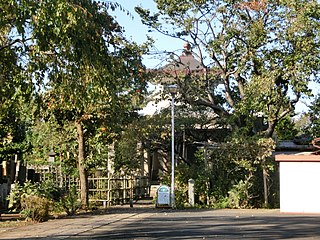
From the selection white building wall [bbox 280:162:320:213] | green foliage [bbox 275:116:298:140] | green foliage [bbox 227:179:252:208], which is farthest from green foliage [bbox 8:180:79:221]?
green foliage [bbox 275:116:298:140]

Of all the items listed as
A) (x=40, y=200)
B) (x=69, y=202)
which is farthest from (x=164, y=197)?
(x=40, y=200)

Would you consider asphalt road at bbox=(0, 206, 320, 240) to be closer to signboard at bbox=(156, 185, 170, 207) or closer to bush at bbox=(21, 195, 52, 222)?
bush at bbox=(21, 195, 52, 222)

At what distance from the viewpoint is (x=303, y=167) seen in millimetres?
24172

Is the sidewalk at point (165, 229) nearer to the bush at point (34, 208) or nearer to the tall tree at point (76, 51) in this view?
the bush at point (34, 208)

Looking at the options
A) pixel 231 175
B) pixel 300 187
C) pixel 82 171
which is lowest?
pixel 300 187

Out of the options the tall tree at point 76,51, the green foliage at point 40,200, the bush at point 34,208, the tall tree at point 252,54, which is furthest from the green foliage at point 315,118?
the tall tree at point 76,51

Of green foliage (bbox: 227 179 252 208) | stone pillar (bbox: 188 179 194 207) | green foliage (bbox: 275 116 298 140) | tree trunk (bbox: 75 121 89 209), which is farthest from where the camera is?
green foliage (bbox: 275 116 298 140)

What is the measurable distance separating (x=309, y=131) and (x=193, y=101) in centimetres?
579

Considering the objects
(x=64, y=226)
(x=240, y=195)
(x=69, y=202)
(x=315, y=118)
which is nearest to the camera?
(x=64, y=226)

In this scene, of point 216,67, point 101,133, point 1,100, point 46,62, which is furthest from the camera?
point 216,67

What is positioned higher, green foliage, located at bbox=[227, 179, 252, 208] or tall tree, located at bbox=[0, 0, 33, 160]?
tall tree, located at bbox=[0, 0, 33, 160]

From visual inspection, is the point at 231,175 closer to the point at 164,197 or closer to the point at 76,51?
the point at 164,197

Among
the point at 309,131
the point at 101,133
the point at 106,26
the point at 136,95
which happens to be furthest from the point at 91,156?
the point at 106,26

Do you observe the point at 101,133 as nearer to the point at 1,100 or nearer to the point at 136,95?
the point at 136,95
